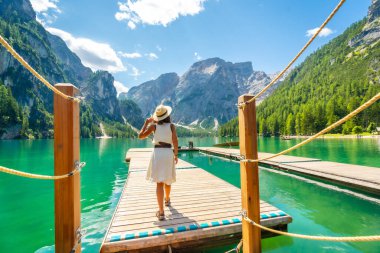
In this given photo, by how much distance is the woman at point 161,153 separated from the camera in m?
5.06

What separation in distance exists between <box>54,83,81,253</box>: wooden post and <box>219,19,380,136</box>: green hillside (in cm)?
9371

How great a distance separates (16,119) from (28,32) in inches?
4434

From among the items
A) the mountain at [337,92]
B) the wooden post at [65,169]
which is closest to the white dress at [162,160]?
the wooden post at [65,169]

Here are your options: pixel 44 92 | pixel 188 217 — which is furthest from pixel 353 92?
pixel 44 92

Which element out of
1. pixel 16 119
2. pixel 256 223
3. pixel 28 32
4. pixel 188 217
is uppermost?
pixel 28 32

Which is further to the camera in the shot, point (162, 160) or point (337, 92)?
point (337, 92)

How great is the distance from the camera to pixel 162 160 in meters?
5.11

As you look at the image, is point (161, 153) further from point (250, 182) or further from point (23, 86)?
point (23, 86)

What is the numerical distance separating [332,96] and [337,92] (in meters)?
4.39

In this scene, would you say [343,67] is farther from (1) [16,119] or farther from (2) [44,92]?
(2) [44,92]

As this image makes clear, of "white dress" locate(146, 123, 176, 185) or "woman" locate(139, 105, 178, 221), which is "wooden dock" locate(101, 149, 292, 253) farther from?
"white dress" locate(146, 123, 176, 185)

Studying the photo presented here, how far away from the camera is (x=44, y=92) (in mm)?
171250

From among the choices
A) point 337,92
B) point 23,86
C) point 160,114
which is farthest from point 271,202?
point 23,86

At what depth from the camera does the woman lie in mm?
5062
